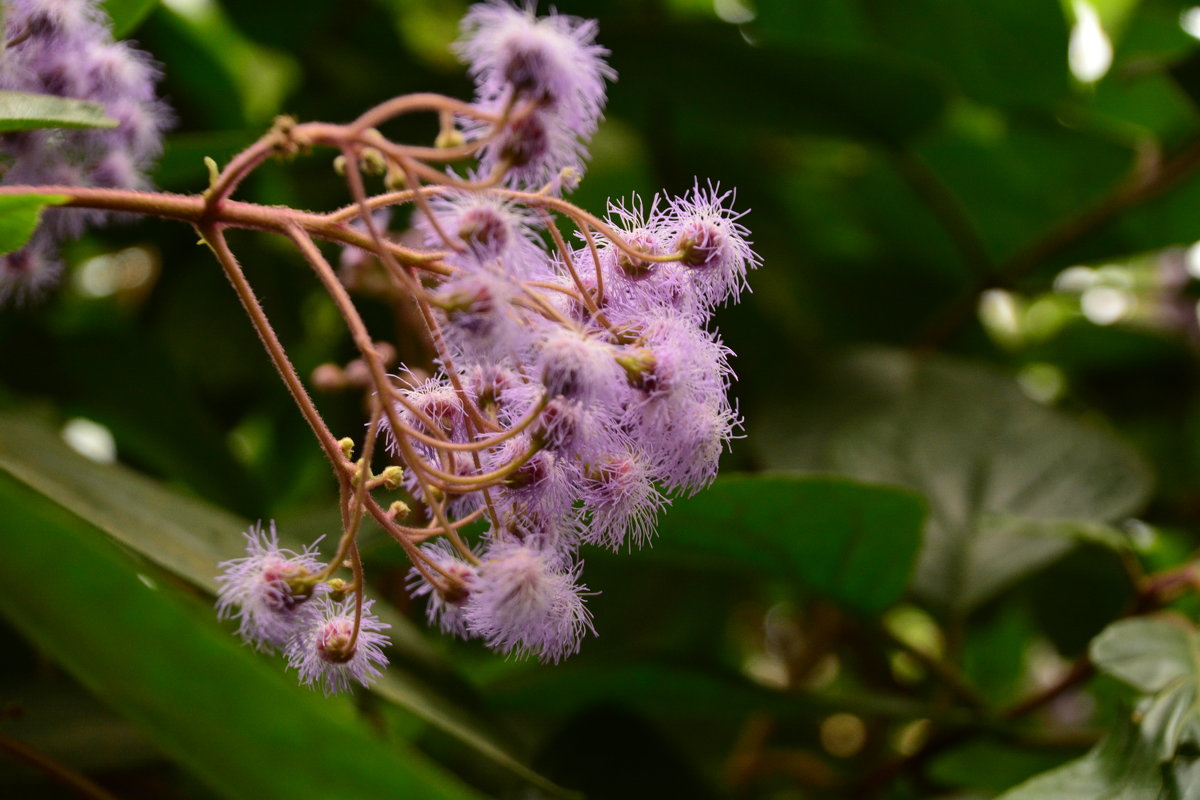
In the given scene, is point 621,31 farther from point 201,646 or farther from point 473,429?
point 201,646

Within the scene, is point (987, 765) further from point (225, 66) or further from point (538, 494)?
point (225, 66)

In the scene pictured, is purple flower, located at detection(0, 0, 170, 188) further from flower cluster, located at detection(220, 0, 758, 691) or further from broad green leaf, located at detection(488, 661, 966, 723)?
broad green leaf, located at detection(488, 661, 966, 723)

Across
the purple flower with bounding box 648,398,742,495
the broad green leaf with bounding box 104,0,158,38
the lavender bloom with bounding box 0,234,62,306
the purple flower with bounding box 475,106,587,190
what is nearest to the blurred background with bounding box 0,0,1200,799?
the broad green leaf with bounding box 104,0,158,38

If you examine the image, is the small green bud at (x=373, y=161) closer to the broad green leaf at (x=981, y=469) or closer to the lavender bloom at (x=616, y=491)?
the lavender bloom at (x=616, y=491)

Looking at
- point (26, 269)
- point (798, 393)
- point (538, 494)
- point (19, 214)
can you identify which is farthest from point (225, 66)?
point (538, 494)

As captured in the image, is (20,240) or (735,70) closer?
(20,240)

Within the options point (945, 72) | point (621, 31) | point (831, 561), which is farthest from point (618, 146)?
point (831, 561)

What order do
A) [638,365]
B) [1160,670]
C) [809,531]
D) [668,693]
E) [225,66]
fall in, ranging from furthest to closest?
[225,66] → [668,693] → [809,531] → [1160,670] → [638,365]
